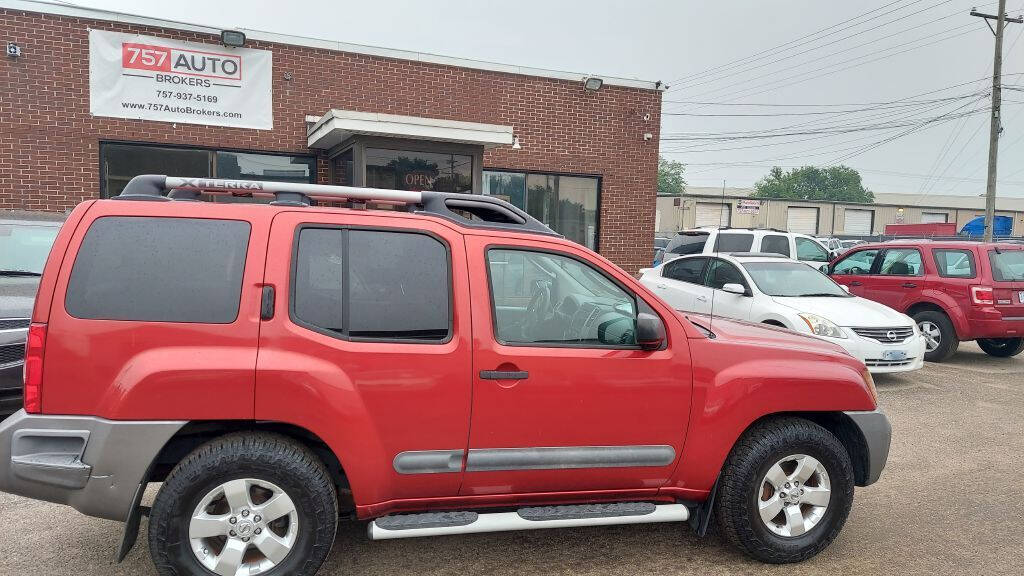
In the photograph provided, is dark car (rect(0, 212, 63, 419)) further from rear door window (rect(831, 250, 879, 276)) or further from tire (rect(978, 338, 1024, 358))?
tire (rect(978, 338, 1024, 358))

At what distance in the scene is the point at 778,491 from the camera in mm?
3723

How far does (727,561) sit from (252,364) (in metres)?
2.71

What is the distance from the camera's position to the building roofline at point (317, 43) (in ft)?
32.8

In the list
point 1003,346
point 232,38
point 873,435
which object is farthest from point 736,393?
point 232,38

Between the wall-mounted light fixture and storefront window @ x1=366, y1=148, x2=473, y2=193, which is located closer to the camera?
storefront window @ x1=366, y1=148, x2=473, y2=193

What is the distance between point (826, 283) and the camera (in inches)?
359

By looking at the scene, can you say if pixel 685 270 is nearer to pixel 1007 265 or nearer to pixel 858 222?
pixel 1007 265

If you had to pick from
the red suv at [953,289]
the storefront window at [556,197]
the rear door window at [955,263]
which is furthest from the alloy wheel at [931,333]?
the storefront window at [556,197]

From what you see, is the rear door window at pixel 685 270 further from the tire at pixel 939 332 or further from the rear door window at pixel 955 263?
the rear door window at pixel 955 263

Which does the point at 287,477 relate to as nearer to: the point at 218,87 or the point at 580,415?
the point at 580,415

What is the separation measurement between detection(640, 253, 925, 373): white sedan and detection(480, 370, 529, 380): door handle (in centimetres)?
421

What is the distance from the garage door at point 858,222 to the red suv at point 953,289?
52.2 meters

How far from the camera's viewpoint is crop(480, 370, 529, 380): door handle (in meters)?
3.30

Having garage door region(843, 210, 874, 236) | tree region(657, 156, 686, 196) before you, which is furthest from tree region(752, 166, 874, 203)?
garage door region(843, 210, 874, 236)
